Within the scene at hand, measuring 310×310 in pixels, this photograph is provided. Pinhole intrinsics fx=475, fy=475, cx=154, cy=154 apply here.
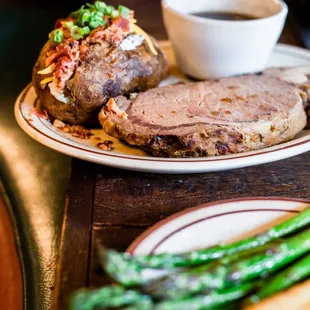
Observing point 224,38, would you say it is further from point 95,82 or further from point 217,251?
point 217,251

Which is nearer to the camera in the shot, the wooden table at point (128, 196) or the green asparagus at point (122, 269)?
the green asparagus at point (122, 269)

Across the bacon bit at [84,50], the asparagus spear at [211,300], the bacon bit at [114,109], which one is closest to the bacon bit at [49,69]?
the bacon bit at [84,50]

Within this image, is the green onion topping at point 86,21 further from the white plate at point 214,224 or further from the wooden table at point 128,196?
the white plate at point 214,224

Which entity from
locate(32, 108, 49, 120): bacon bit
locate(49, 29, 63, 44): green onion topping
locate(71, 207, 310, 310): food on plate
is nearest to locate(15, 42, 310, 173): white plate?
locate(32, 108, 49, 120): bacon bit

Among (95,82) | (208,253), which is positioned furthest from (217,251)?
(95,82)

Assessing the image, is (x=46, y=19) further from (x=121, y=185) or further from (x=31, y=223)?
(x=121, y=185)

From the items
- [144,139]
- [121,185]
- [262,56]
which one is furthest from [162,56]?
[121,185]

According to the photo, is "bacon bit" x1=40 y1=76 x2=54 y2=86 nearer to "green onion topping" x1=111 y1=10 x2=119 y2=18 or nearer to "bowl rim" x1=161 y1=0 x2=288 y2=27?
"green onion topping" x1=111 y1=10 x2=119 y2=18
